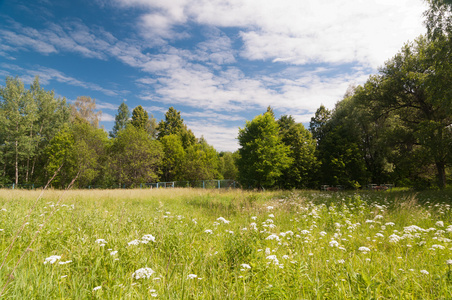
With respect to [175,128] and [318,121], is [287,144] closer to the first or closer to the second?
[318,121]

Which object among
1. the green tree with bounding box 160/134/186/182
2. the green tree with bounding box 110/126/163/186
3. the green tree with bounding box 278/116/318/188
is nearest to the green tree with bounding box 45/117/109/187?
the green tree with bounding box 110/126/163/186

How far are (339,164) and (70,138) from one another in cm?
3955

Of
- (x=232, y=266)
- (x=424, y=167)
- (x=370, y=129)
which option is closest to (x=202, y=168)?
(x=370, y=129)

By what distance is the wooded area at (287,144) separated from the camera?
732 inches

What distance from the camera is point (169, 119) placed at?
45.0m

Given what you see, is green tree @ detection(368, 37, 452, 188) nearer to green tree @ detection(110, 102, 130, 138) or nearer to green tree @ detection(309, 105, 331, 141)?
green tree @ detection(309, 105, 331, 141)

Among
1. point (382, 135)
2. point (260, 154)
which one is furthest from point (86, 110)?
point (382, 135)

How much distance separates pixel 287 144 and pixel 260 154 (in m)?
8.83

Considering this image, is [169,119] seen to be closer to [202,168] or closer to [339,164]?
[202,168]

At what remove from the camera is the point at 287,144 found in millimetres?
32031

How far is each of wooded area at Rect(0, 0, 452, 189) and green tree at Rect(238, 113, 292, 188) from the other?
0.13m

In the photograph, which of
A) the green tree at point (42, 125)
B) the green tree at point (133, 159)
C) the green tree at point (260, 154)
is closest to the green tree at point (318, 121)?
the green tree at point (260, 154)

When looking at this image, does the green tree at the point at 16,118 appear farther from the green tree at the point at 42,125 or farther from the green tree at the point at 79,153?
the green tree at the point at 79,153

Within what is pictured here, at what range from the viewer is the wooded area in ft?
61.0
